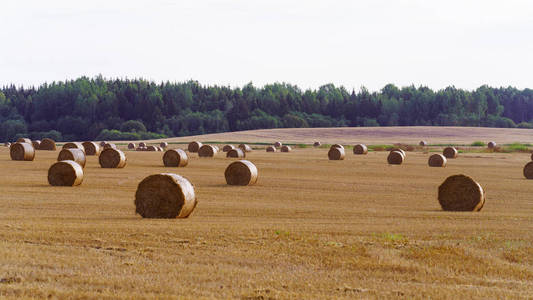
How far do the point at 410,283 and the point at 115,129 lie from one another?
131163mm

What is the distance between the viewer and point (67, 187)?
78.7ft

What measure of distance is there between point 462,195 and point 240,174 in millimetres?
9316

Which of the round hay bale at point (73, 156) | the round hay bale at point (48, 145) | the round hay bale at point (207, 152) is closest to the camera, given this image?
the round hay bale at point (73, 156)

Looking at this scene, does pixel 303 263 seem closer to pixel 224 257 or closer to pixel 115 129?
pixel 224 257

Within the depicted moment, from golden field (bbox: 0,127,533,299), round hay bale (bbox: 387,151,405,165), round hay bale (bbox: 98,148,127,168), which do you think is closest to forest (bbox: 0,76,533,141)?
round hay bale (bbox: 387,151,405,165)

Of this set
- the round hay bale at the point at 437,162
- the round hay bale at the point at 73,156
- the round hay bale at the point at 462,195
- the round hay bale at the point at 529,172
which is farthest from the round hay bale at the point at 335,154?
the round hay bale at the point at 462,195

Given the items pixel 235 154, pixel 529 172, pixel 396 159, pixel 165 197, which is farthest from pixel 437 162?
pixel 165 197

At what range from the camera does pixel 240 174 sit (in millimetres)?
26234

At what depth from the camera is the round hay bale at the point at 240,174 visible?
26.2 m

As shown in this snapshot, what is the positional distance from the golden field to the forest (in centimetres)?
11281

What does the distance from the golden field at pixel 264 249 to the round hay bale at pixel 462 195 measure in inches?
15.7

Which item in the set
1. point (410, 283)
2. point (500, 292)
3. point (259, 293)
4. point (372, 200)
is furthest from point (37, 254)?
point (372, 200)

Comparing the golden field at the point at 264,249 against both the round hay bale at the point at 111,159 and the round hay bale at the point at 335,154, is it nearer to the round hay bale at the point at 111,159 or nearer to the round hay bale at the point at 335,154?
the round hay bale at the point at 111,159

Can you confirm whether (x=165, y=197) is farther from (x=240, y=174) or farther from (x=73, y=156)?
(x=73, y=156)
